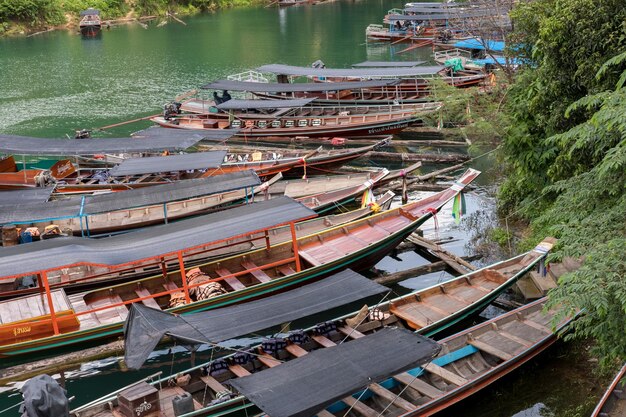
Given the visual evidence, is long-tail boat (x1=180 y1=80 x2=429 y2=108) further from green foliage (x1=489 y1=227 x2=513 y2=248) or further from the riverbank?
the riverbank

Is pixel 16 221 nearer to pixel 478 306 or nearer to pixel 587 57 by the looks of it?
pixel 478 306

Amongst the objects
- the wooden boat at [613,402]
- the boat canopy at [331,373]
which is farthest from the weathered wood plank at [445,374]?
the wooden boat at [613,402]

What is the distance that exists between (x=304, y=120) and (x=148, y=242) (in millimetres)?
14962

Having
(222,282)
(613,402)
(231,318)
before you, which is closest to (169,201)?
(222,282)

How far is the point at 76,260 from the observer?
49.8 ft

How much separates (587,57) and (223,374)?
9.70 metres

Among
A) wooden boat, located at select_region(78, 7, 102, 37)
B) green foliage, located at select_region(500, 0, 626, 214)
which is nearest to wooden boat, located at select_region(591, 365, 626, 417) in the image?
green foliage, located at select_region(500, 0, 626, 214)

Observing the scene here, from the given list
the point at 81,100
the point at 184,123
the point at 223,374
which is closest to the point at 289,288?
the point at 223,374

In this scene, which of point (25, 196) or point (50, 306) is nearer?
point (50, 306)

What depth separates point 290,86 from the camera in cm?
3241

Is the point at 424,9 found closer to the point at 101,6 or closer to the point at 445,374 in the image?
the point at 101,6

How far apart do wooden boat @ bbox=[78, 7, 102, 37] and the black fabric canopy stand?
1291 inches

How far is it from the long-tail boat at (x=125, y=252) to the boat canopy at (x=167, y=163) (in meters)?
4.27

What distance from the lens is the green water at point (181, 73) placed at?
14156 mm
